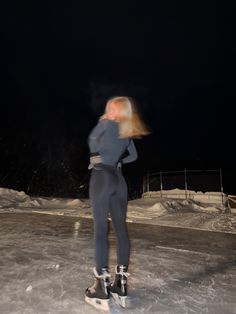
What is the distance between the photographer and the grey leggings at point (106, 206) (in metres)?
2.42

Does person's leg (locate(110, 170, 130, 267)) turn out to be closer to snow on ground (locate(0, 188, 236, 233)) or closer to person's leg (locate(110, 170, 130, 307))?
person's leg (locate(110, 170, 130, 307))

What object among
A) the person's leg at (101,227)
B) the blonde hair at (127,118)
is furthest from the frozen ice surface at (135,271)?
the blonde hair at (127,118)

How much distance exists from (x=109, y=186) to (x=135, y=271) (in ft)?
4.14

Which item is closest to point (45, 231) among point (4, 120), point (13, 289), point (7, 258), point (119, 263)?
point (7, 258)

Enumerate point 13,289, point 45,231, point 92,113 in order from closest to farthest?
point 13,289, point 45,231, point 92,113

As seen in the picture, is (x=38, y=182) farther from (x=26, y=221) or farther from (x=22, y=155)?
(x=26, y=221)

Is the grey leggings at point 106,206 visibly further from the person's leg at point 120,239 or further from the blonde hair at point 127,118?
the blonde hair at point 127,118

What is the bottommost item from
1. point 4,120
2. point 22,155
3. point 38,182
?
point 38,182

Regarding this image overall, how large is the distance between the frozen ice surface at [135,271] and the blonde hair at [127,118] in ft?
3.94

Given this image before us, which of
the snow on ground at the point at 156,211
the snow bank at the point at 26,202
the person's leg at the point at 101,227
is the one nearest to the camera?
the person's leg at the point at 101,227

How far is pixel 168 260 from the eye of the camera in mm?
3797

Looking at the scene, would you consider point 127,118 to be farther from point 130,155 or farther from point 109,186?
point 109,186

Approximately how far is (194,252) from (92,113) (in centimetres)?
4818

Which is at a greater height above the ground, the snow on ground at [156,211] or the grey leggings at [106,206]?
the grey leggings at [106,206]
